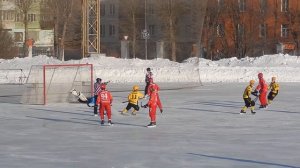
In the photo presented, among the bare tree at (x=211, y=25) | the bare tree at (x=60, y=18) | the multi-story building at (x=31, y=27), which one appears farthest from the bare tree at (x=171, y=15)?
the multi-story building at (x=31, y=27)

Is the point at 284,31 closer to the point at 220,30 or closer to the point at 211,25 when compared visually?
the point at 220,30

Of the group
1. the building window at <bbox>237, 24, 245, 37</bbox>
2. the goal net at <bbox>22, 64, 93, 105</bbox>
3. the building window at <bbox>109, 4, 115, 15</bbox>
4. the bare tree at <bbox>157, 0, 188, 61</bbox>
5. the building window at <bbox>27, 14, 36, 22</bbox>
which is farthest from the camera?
the building window at <bbox>27, 14, 36, 22</bbox>

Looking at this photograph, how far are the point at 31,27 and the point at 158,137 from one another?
48467mm

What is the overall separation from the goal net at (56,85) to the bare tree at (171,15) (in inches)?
270

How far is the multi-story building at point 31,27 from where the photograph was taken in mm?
53906

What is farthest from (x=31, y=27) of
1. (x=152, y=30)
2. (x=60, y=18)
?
(x=152, y=30)

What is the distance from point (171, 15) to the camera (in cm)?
2844

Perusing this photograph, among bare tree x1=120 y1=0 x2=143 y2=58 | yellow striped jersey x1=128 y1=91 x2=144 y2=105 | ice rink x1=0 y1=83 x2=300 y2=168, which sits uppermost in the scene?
bare tree x1=120 y1=0 x2=143 y2=58

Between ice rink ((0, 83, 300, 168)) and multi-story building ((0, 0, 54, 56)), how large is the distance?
3288cm

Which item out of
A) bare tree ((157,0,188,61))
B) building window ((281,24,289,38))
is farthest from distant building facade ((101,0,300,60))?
bare tree ((157,0,188,61))

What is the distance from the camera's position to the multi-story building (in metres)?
53.9

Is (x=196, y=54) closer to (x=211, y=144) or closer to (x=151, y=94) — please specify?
(x=151, y=94)

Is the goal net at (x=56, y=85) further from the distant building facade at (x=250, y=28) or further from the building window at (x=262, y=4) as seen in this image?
the building window at (x=262, y=4)

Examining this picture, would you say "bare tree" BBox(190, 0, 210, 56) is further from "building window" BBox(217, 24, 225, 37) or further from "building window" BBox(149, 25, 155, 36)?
"building window" BBox(217, 24, 225, 37)
